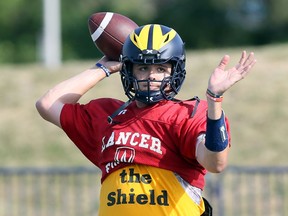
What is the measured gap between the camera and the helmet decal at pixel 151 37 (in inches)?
230

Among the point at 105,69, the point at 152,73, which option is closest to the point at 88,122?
the point at 105,69

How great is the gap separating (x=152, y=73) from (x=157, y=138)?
38cm

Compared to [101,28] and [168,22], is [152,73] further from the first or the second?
[168,22]

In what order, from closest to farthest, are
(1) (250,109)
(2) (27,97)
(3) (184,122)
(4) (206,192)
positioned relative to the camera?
(3) (184,122)
(4) (206,192)
(1) (250,109)
(2) (27,97)

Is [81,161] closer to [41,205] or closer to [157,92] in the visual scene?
[41,205]

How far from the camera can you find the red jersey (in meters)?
5.68

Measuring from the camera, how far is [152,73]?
5.83 metres

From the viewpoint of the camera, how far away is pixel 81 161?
17.3 meters

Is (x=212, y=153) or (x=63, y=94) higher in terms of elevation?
(x=63, y=94)

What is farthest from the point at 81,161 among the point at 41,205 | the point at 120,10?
the point at 120,10

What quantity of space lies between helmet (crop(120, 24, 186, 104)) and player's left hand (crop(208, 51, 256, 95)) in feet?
1.43

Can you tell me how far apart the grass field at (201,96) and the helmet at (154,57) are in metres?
10.6

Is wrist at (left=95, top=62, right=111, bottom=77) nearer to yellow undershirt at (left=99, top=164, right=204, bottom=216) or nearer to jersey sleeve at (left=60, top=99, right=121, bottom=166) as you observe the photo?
jersey sleeve at (left=60, top=99, right=121, bottom=166)

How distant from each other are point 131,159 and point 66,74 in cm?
1650
